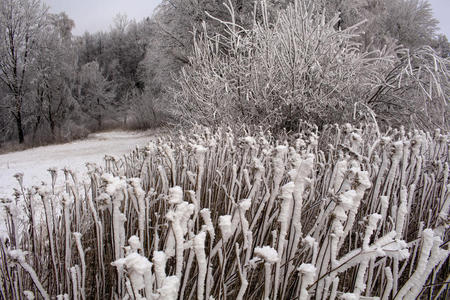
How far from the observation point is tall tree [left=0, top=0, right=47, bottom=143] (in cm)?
1248

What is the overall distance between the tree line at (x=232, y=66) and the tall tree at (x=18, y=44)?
0.05 m

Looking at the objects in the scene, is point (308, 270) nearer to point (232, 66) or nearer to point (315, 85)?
point (315, 85)

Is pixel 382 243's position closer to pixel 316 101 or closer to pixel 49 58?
pixel 316 101

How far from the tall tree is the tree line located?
0.05 m

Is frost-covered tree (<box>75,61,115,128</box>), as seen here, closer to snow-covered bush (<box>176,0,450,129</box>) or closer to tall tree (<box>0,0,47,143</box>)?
tall tree (<box>0,0,47,143</box>)

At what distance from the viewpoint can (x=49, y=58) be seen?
13.6 meters

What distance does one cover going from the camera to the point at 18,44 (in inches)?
501

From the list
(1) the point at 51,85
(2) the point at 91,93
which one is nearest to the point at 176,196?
(1) the point at 51,85

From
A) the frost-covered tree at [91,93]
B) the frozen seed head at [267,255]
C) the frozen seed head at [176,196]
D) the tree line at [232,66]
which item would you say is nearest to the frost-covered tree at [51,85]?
the tree line at [232,66]

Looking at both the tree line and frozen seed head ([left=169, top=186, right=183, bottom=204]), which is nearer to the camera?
frozen seed head ([left=169, top=186, right=183, bottom=204])

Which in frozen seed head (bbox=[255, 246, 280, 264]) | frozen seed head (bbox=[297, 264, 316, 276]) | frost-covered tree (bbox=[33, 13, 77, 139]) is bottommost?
frozen seed head (bbox=[297, 264, 316, 276])

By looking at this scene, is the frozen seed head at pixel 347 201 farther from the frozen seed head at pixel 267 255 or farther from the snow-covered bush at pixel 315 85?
the snow-covered bush at pixel 315 85

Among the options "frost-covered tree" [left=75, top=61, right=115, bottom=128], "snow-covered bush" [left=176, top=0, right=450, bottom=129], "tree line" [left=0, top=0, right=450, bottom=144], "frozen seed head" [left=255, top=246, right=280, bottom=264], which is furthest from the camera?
"frost-covered tree" [left=75, top=61, right=115, bottom=128]

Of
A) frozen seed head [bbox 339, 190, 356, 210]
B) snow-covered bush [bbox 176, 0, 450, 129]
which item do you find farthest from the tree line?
frozen seed head [bbox 339, 190, 356, 210]
